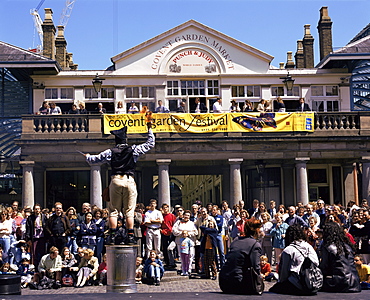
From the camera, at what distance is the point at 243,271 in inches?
396

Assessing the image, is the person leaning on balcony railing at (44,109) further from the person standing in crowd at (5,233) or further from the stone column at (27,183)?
the person standing in crowd at (5,233)

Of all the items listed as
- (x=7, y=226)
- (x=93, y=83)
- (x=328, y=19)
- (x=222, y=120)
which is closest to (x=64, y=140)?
(x=93, y=83)

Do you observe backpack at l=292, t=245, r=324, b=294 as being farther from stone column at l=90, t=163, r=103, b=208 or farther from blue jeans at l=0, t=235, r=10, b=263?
stone column at l=90, t=163, r=103, b=208

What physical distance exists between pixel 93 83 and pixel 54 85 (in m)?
2.47

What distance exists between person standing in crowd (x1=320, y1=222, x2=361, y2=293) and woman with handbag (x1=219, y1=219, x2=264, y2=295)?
3.83 feet

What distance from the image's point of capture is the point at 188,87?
29250mm

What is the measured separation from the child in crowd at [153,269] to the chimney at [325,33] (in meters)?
17.8

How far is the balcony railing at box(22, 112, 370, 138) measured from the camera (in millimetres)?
25766

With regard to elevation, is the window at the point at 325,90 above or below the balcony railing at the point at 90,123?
above

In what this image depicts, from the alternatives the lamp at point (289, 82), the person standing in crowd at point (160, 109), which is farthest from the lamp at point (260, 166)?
the person standing in crowd at point (160, 109)

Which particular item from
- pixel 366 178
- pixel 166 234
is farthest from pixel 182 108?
pixel 166 234

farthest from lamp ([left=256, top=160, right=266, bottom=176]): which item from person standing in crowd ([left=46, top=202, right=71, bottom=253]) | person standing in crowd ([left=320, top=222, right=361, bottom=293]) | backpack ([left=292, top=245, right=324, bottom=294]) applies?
backpack ([left=292, top=245, right=324, bottom=294])

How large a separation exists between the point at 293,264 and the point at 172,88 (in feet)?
64.9

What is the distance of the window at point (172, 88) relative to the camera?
29.2 m
